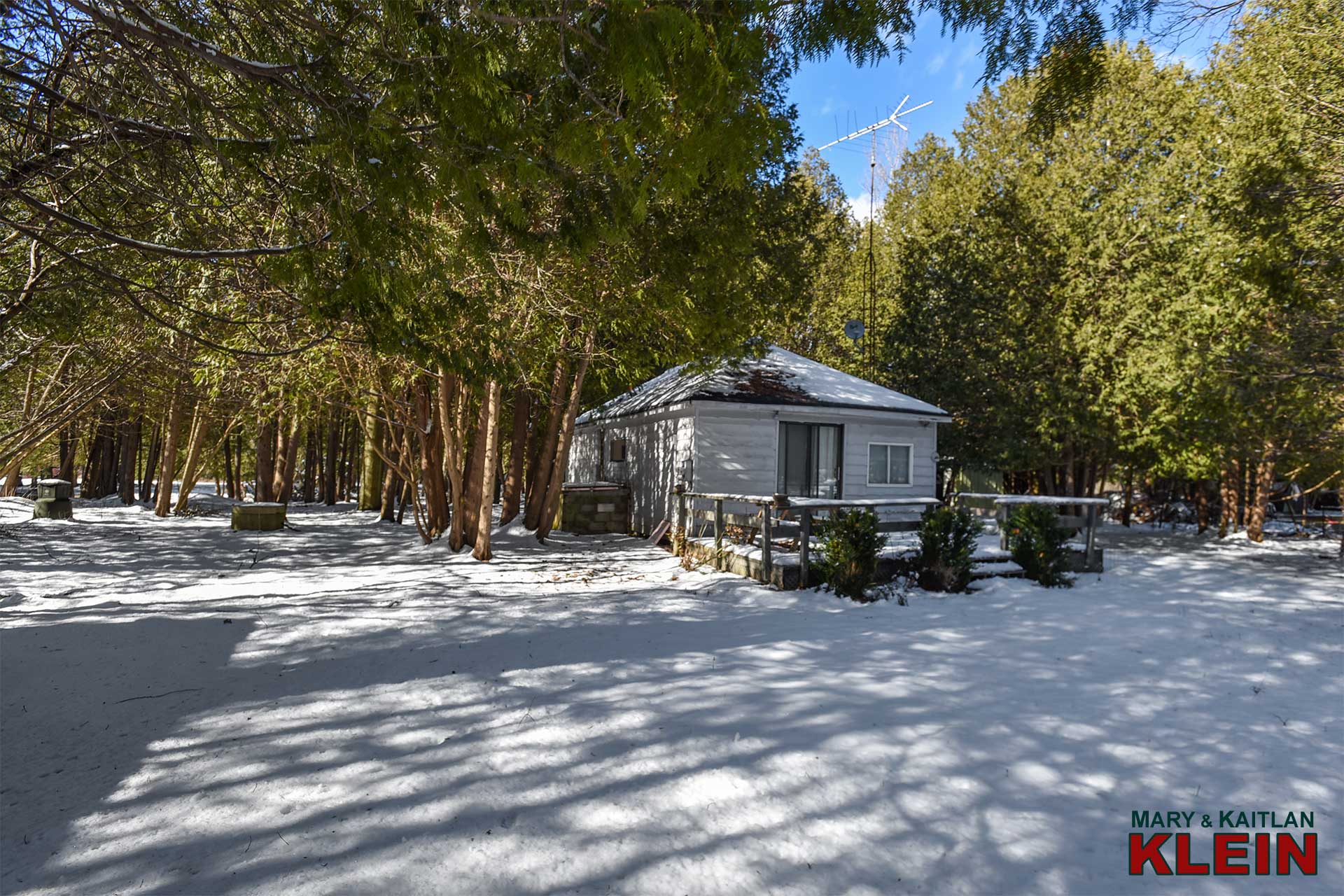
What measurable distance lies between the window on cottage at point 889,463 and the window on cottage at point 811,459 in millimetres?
935

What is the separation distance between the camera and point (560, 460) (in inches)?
579

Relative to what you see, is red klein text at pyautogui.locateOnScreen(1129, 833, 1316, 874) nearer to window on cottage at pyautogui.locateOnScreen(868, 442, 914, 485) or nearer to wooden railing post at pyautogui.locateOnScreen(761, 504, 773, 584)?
wooden railing post at pyautogui.locateOnScreen(761, 504, 773, 584)

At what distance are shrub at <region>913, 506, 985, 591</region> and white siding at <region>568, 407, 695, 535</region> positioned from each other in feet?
19.7

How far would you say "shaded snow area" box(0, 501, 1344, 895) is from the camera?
3168mm

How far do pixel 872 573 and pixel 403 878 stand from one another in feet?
26.1

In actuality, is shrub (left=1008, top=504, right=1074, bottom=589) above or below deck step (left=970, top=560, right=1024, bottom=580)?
above

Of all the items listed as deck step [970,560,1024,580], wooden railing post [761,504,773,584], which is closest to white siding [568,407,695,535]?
wooden railing post [761,504,773,584]

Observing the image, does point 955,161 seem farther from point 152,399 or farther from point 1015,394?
point 152,399

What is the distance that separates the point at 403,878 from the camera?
298 cm

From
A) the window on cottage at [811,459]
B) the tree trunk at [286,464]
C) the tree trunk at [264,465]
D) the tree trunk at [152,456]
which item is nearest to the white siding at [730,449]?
the window on cottage at [811,459]

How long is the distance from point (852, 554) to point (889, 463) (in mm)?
8735

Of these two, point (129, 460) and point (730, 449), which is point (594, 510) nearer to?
point (730, 449)

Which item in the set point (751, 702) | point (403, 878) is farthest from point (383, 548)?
point (403, 878)

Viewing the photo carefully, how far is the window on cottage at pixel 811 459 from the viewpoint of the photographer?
17031mm
